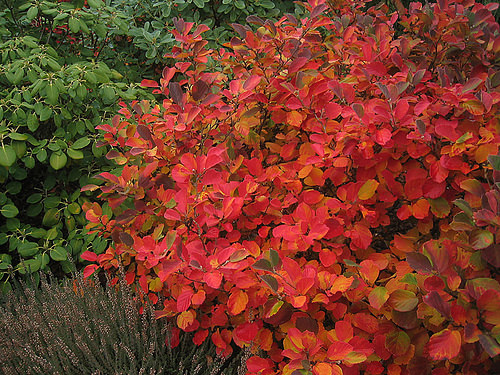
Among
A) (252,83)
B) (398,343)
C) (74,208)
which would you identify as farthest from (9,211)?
(398,343)

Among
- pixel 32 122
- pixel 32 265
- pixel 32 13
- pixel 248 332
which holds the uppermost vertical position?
pixel 32 13

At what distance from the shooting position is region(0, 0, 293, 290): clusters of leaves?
241 centimetres

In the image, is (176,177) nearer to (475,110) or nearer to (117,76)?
(475,110)

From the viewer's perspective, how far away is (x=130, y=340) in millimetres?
1686

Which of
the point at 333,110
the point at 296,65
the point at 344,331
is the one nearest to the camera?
the point at 344,331

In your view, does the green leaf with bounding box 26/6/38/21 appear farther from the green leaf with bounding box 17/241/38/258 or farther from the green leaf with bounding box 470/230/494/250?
the green leaf with bounding box 470/230/494/250

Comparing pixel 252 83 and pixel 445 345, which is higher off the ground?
pixel 252 83

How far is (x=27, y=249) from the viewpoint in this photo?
244cm

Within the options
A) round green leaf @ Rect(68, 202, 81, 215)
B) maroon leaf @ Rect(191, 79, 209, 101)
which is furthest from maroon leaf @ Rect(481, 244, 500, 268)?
round green leaf @ Rect(68, 202, 81, 215)

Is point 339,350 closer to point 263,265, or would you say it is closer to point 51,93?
point 263,265

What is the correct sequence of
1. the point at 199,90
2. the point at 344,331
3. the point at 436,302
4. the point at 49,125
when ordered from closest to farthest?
the point at 436,302 → the point at 344,331 → the point at 199,90 → the point at 49,125

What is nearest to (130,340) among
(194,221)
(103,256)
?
(103,256)

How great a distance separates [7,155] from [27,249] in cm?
53

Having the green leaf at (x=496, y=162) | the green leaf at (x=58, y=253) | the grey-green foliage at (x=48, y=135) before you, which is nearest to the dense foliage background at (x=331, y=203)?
the green leaf at (x=496, y=162)
